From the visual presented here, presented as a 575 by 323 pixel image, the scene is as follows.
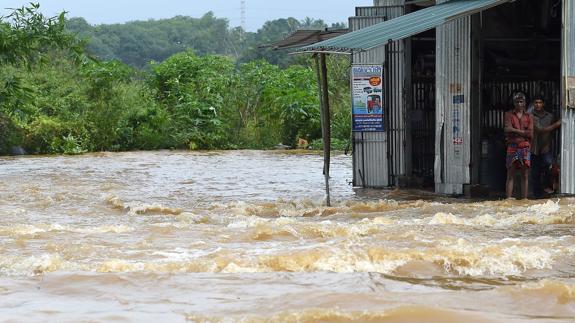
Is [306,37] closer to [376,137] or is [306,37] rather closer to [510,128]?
[376,137]

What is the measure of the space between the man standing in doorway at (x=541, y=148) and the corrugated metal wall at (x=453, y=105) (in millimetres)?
1052

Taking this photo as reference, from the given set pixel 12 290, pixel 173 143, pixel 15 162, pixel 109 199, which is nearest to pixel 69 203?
pixel 109 199

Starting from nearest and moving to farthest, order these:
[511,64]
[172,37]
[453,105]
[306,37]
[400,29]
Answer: [400,29] → [453,105] → [511,64] → [306,37] → [172,37]

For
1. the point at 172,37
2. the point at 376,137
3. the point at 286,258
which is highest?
the point at 172,37

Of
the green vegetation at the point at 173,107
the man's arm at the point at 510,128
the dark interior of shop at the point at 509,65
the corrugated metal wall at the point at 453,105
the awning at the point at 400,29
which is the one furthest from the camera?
the green vegetation at the point at 173,107

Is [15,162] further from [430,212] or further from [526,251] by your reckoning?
[526,251]

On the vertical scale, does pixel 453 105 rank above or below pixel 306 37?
below

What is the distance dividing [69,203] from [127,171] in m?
6.95

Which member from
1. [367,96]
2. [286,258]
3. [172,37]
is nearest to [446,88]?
[367,96]

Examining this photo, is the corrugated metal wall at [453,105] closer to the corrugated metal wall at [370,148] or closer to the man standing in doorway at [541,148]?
the man standing in doorway at [541,148]

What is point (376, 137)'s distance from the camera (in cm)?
1645

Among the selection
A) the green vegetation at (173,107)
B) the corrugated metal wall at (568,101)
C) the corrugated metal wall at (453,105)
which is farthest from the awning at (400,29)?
the green vegetation at (173,107)

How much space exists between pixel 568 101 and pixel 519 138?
829 mm

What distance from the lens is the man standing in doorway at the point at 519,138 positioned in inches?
538
